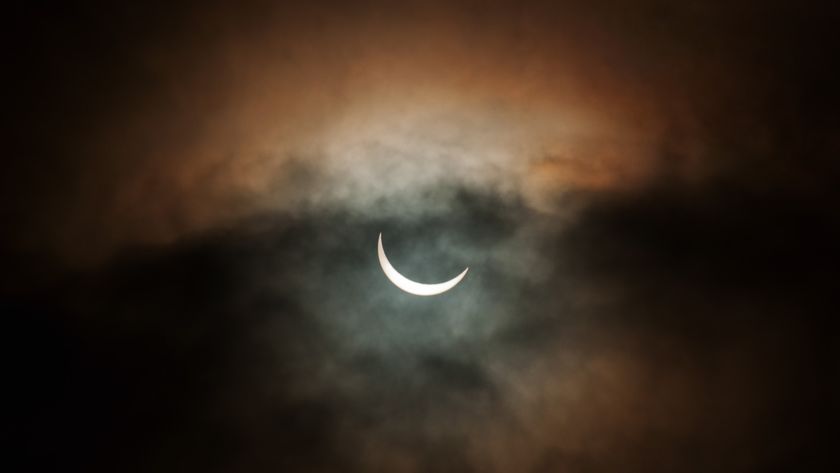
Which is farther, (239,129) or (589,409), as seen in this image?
(589,409)

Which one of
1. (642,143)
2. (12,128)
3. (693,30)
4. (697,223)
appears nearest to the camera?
(693,30)

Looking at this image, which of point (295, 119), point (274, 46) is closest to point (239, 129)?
point (295, 119)

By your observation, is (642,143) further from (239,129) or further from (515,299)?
(239,129)

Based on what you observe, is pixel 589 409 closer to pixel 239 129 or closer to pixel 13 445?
pixel 239 129

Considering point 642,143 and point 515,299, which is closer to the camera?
point 642,143

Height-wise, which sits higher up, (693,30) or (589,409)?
(693,30)

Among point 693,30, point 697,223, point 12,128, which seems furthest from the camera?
point 697,223

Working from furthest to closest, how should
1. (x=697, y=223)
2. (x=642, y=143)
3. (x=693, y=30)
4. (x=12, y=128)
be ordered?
(x=697, y=223), (x=642, y=143), (x=12, y=128), (x=693, y=30)

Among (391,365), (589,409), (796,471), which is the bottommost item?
(796,471)

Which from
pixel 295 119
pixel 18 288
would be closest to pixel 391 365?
pixel 295 119
